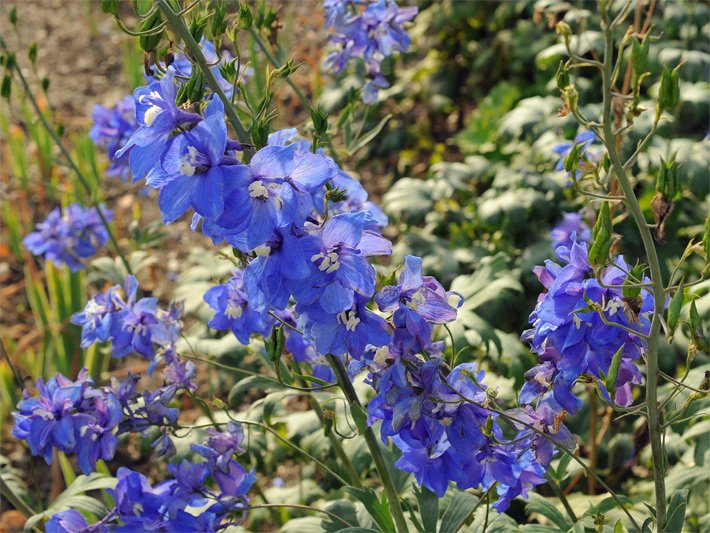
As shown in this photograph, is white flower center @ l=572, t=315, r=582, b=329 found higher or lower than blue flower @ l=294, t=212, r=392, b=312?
lower

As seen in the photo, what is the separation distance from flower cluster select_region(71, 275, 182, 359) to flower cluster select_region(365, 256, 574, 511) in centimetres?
62

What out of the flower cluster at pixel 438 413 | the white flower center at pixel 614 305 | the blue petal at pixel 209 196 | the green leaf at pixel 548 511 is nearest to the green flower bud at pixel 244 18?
the blue petal at pixel 209 196

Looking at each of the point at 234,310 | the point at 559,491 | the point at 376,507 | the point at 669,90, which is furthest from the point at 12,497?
the point at 669,90

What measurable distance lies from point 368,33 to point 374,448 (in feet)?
4.20

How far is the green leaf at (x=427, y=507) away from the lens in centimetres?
171

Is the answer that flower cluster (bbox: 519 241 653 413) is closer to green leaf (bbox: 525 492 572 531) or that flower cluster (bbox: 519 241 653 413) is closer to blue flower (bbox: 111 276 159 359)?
green leaf (bbox: 525 492 572 531)

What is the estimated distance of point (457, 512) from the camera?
1.72 m

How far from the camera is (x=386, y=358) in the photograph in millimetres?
1423

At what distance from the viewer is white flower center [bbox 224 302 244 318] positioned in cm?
177

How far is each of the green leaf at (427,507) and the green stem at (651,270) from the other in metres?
0.43

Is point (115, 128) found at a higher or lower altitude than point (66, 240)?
higher

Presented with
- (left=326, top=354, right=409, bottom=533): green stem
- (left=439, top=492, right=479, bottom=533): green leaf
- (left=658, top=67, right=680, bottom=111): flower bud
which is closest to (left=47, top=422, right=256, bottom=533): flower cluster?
(left=326, top=354, right=409, bottom=533): green stem

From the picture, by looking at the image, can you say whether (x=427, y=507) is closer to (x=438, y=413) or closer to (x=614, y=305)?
(x=438, y=413)

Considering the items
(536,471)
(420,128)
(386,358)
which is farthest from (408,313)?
(420,128)
